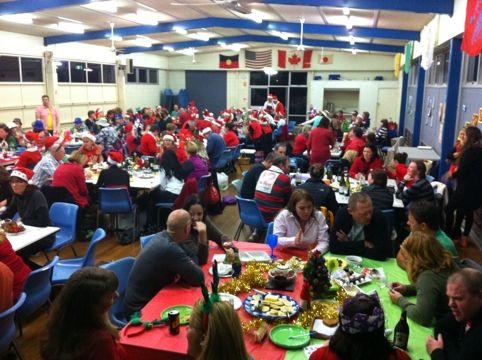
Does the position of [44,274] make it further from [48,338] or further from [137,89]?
[137,89]

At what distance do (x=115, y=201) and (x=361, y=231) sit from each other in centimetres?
340

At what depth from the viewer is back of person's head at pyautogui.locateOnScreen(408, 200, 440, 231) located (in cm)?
306

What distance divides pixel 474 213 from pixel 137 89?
45.4 ft

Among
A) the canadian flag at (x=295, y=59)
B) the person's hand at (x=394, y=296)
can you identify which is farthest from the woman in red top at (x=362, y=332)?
the canadian flag at (x=295, y=59)

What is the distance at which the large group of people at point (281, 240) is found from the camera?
73.9 inches

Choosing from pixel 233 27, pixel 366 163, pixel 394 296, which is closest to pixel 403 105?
pixel 233 27

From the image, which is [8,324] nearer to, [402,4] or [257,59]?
[402,4]

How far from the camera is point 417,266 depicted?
2721 mm

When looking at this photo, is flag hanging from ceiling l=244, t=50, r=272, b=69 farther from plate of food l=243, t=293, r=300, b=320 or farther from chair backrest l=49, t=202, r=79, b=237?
plate of food l=243, t=293, r=300, b=320

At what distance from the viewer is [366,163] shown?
647 cm

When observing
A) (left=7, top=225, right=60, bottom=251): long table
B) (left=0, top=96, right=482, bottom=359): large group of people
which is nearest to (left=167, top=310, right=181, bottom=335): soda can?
(left=0, top=96, right=482, bottom=359): large group of people

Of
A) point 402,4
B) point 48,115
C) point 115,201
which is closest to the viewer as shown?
point 115,201

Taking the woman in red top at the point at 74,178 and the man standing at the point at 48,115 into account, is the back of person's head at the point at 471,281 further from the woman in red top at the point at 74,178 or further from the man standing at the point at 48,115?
the man standing at the point at 48,115

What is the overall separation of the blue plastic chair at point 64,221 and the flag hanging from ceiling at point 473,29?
4.52 m
